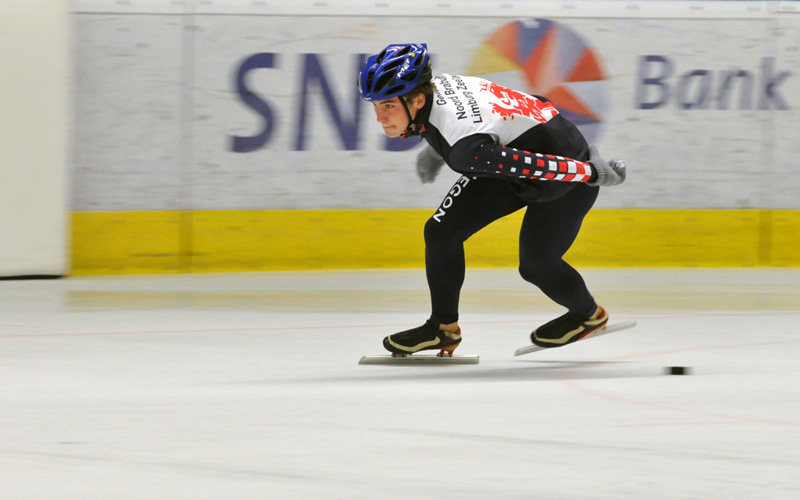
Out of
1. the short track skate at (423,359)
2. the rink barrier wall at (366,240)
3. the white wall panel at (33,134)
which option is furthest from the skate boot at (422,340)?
the white wall panel at (33,134)

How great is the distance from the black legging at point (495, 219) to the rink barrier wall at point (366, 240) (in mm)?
3343

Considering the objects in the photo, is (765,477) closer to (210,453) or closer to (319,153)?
(210,453)

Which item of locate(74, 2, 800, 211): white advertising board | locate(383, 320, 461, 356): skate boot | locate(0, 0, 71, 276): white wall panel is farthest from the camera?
locate(74, 2, 800, 211): white advertising board

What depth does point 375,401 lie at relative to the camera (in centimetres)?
384

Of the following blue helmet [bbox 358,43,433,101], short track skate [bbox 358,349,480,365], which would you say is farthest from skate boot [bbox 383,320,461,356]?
blue helmet [bbox 358,43,433,101]

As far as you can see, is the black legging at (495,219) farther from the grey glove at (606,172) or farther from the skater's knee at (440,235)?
the grey glove at (606,172)

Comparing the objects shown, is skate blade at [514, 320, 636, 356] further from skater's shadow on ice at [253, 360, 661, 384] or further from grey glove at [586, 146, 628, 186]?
grey glove at [586, 146, 628, 186]

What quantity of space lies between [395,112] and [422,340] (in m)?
0.96

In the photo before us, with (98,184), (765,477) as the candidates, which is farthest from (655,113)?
(765,477)

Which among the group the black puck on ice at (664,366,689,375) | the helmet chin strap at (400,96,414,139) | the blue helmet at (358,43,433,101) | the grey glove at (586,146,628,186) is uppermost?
the blue helmet at (358,43,433,101)

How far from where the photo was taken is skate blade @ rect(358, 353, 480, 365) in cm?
458

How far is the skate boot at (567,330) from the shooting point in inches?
181

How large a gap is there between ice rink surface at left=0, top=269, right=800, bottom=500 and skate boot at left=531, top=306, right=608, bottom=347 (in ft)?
0.41

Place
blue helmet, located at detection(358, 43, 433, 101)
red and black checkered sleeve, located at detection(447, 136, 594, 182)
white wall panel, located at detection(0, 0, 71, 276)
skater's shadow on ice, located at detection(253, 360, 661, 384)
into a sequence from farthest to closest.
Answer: white wall panel, located at detection(0, 0, 71, 276) → skater's shadow on ice, located at detection(253, 360, 661, 384) → blue helmet, located at detection(358, 43, 433, 101) → red and black checkered sleeve, located at detection(447, 136, 594, 182)
